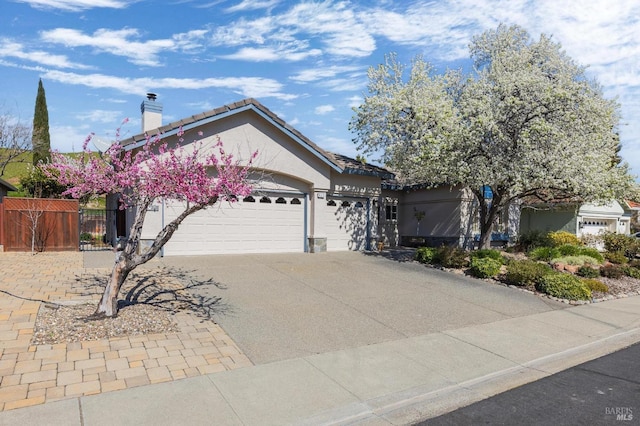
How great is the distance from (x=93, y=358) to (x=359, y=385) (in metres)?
3.43

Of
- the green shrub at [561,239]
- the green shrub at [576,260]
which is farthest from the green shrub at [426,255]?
the green shrub at [561,239]

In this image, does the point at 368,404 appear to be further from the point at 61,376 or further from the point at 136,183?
the point at 136,183

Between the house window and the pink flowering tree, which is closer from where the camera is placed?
the pink flowering tree

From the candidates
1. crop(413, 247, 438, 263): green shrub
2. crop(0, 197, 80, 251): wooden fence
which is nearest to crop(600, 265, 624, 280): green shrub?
crop(413, 247, 438, 263): green shrub

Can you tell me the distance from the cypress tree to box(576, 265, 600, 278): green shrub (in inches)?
1113

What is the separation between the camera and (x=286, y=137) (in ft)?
50.0

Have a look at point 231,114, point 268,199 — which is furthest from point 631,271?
point 231,114

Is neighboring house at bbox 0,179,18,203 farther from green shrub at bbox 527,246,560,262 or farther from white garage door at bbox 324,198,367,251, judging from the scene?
green shrub at bbox 527,246,560,262

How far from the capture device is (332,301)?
908 centimetres

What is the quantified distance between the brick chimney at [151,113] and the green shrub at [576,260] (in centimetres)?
1511

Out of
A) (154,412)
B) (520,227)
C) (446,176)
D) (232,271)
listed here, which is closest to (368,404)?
(154,412)

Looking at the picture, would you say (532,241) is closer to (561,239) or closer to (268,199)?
(561,239)

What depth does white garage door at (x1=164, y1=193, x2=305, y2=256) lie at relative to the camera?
45.2ft

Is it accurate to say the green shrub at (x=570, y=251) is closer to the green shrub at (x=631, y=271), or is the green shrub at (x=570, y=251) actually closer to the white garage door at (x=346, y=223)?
the green shrub at (x=631, y=271)
